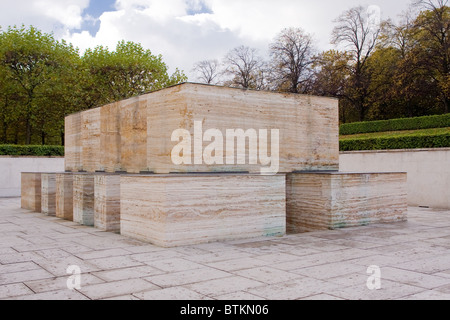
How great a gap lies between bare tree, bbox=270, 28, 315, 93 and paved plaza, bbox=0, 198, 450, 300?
3306 cm

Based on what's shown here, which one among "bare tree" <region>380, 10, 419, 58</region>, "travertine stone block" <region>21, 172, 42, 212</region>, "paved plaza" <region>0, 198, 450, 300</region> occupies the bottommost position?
"paved plaza" <region>0, 198, 450, 300</region>

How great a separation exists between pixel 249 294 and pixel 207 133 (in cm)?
405

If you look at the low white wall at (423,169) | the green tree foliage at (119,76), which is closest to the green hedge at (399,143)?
the low white wall at (423,169)

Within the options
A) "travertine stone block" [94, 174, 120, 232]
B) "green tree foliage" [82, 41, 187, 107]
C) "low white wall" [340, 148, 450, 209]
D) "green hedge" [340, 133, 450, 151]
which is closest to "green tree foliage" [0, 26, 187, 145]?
"green tree foliage" [82, 41, 187, 107]

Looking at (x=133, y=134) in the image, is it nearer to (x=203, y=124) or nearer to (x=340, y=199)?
(x=203, y=124)

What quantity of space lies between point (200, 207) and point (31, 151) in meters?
18.6

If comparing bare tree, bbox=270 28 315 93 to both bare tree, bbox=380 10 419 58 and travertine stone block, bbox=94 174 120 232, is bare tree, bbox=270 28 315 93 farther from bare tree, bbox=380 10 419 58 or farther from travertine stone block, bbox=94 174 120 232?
travertine stone block, bbox=94 174 120 232

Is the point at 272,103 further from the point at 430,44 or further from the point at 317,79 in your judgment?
the point at 317,79

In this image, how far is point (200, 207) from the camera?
6785 mm

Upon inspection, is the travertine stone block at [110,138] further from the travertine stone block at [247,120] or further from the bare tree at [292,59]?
the bare tree at [292,59]

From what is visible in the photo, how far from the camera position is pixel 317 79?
38.4 m

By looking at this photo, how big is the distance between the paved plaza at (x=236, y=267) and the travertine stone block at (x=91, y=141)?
2922 mm

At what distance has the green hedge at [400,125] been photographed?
70.1 feet

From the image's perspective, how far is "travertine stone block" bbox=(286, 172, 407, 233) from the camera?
26.8 feet
